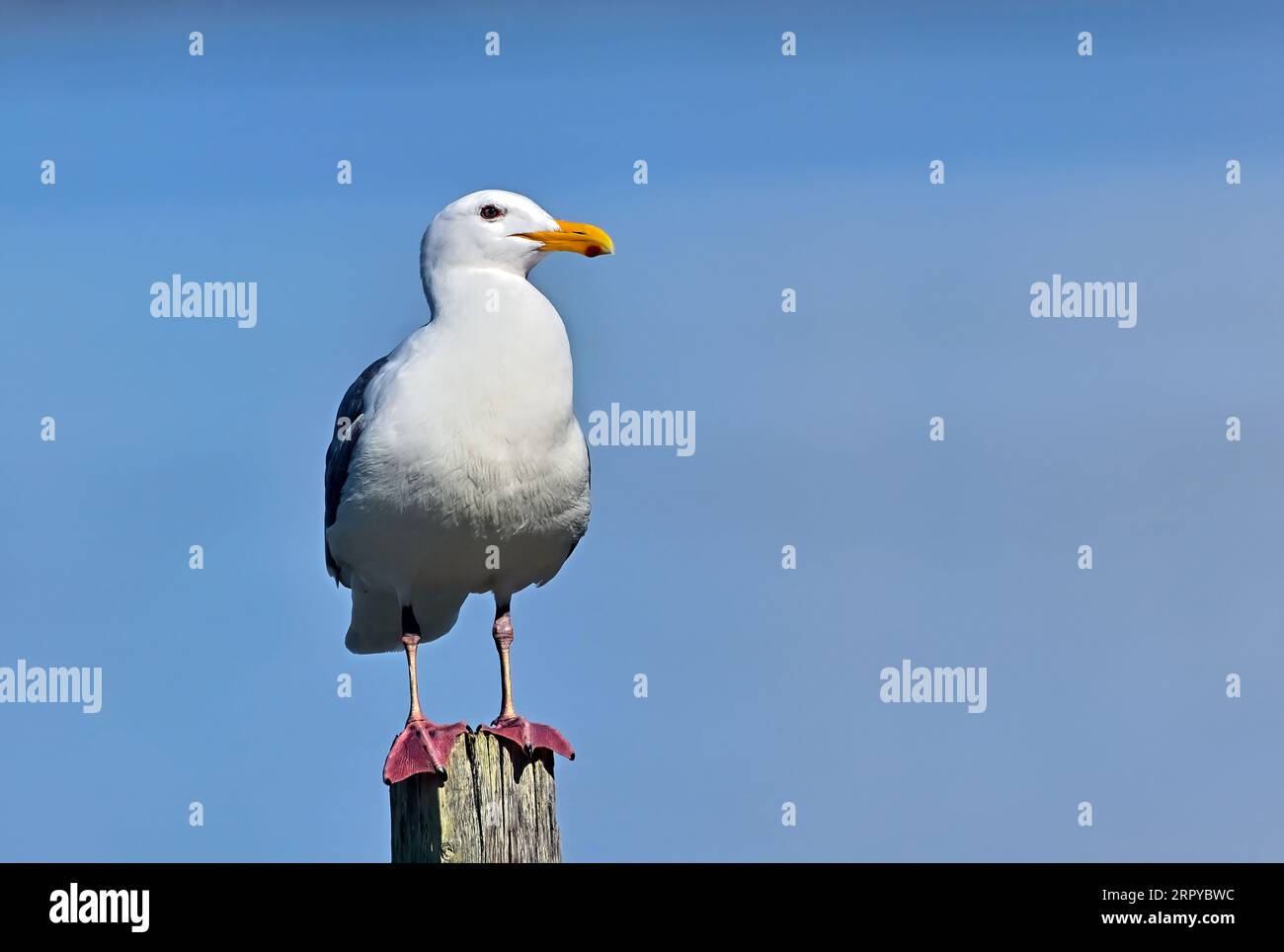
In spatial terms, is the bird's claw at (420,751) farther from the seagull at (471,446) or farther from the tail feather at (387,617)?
the tail feather at (387,617)

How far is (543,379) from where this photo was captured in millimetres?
12156

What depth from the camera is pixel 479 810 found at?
10.7m

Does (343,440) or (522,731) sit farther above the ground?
(343,440)

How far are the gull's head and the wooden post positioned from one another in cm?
319

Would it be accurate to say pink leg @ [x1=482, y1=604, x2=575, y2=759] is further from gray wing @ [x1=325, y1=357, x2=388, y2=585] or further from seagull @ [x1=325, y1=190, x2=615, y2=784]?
gray wing @ [x1=325, y1=357, x2=388, y2=585]

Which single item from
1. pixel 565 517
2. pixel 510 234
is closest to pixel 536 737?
pixel 565 517

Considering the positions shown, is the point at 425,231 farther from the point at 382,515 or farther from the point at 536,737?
the point at 536,737

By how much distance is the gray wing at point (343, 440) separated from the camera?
41.0 ft

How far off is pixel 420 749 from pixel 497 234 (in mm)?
3458

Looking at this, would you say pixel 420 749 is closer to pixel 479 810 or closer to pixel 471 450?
pixel 479 810

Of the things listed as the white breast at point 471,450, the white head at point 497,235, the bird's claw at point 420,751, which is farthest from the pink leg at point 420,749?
the white head at point 497,235

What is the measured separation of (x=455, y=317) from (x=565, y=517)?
141cm

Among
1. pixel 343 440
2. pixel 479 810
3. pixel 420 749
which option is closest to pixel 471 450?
pixel 343 440

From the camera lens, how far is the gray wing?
492 inches
